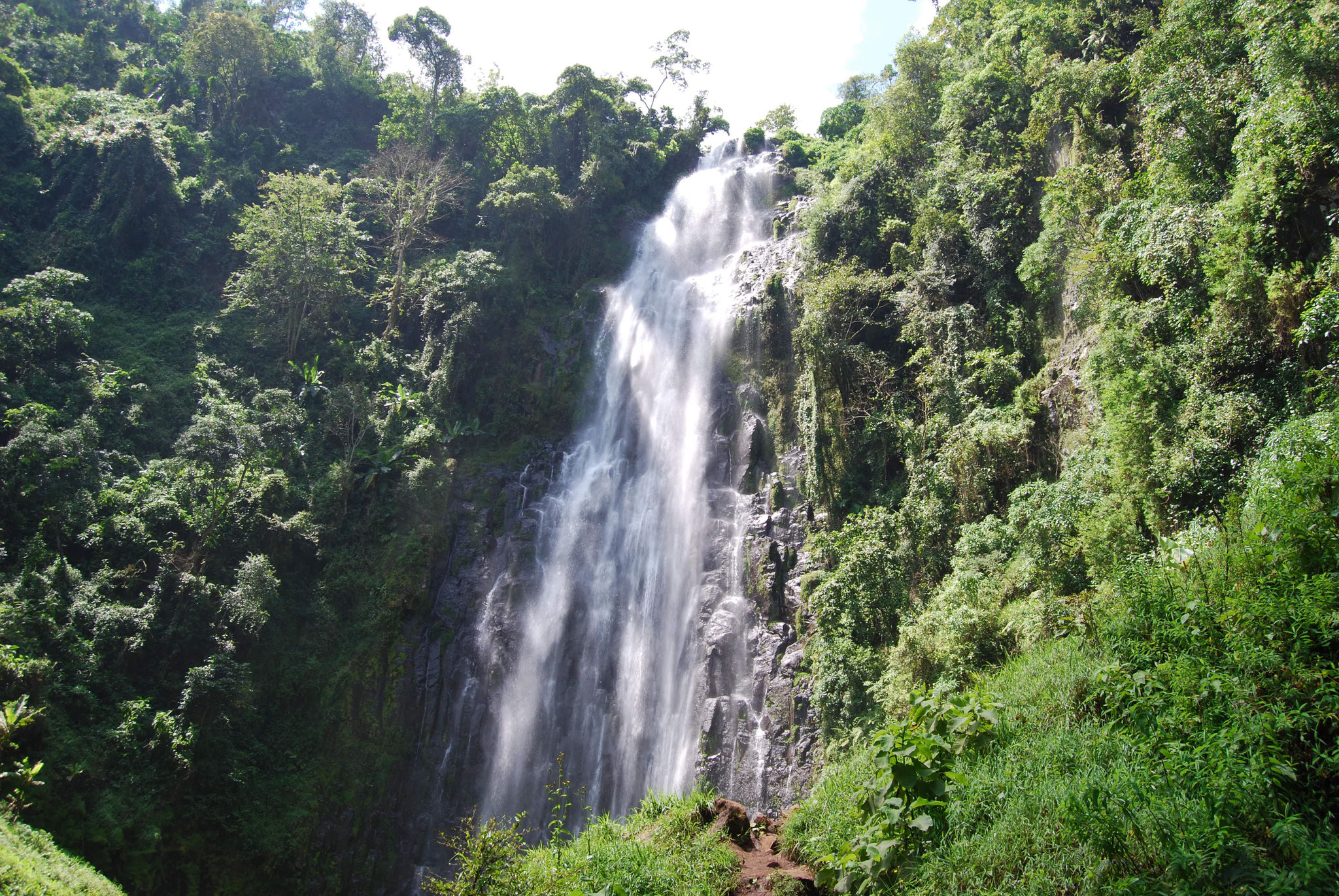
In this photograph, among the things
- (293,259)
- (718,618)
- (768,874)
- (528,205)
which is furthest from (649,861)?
(528,205)

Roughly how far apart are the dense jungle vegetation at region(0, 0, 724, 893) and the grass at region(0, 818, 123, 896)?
0.88 meters

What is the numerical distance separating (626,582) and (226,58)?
32725 millimetres

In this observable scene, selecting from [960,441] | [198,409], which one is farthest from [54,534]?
[960,441]

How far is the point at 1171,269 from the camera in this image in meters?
9.45

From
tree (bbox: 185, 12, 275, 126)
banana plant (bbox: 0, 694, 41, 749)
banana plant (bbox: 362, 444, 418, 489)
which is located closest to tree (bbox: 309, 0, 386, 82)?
tree (bbox: 185, 12, 275, 126)

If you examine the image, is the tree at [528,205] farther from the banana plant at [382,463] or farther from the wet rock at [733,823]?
the wet rock at [733,823]

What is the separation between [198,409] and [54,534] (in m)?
5.89

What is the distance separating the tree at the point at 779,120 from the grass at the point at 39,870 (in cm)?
3293

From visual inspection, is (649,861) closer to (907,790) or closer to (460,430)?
(907,790)

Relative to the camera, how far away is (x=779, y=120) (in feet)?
106

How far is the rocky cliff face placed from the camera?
15250 millimetres

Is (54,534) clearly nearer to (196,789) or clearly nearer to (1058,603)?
(196,789)

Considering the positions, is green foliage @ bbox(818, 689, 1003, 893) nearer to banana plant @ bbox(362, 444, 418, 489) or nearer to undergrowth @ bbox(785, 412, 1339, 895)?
undergrowth @ bbox(785, 412, 1339, 895)

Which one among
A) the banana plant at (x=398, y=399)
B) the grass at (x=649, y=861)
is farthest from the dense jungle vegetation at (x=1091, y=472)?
the banana plant at (x=398, y=399)
